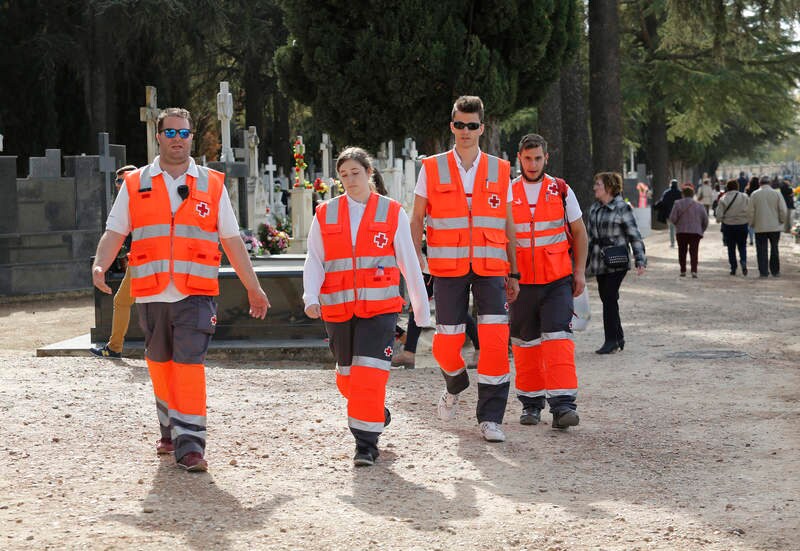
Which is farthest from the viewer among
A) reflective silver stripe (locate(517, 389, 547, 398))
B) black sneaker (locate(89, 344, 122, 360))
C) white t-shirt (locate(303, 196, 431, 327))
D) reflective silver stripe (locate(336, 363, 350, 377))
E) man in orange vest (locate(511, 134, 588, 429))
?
black sneaker (locate(89, 344, 122, 360))

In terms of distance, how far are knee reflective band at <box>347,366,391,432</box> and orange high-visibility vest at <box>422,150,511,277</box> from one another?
0.83 metres

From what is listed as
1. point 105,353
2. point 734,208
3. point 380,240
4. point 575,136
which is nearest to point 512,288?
point 380,240

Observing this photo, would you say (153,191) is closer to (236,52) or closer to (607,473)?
(607,473)

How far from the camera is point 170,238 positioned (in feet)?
21.9

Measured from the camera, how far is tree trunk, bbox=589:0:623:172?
23375mm

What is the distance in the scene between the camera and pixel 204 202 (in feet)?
22.1

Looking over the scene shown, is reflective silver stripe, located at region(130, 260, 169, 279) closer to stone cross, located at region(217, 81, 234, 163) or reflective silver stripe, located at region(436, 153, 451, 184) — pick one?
reflective silver stripe, located at region(436, 153, 451, 184)

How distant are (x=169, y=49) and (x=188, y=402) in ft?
88.4

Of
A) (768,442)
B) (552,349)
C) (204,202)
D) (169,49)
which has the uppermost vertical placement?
(169,49)

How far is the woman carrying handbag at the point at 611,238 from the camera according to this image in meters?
11.4

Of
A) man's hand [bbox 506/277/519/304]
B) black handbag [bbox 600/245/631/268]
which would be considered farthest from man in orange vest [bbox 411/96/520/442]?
black handbag [bbox 600/245/631/268]

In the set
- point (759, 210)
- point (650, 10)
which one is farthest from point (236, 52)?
point (759, 210)

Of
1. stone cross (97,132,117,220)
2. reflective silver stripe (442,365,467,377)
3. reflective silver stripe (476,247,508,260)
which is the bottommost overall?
reflective silver stripe (442,365,467,377)

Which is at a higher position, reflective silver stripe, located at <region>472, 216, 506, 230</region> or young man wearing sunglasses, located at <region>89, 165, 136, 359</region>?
reflective silver stripe, located at <region>472, 216, 506, 230</region>
